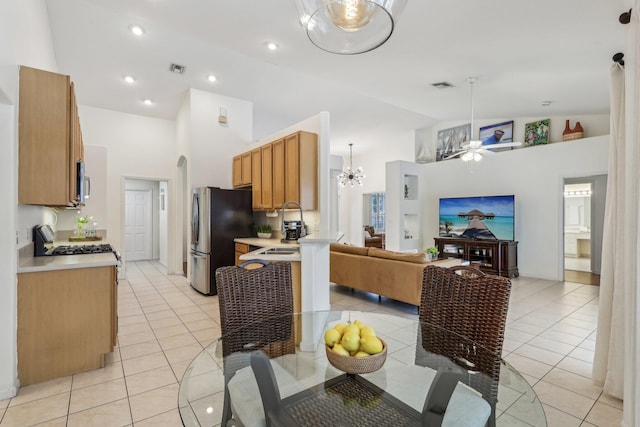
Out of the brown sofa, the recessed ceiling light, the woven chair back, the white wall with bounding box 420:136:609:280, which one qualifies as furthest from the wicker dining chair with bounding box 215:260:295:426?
the white wall with bounding box 420:136:609:280

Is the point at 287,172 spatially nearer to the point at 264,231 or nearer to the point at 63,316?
the point at 264,231

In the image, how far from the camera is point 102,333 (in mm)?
2518

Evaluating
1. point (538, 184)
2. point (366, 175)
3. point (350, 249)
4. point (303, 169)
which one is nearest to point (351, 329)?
point (303, 169)

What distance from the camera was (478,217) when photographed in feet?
21.6

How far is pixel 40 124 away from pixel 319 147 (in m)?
2.74

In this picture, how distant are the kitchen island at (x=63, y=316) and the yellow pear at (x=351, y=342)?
7.11 ft

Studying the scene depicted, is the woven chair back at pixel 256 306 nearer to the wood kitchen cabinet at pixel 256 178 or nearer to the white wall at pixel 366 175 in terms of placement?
the wood kitchen cabinet at pixel 256 178

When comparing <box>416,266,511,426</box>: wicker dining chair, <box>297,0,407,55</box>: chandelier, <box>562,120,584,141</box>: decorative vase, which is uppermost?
<box>562,120,584,141</box>: decorative vase

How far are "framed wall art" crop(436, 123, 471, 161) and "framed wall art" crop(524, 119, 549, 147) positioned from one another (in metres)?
1.17

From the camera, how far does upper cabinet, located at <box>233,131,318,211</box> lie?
13.3ft

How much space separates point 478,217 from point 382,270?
353 cm

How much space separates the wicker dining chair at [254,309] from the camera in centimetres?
166

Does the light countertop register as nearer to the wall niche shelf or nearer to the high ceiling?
the high ceiling

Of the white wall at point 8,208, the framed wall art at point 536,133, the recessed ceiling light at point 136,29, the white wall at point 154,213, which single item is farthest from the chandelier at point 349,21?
the white wall at point 154,213
